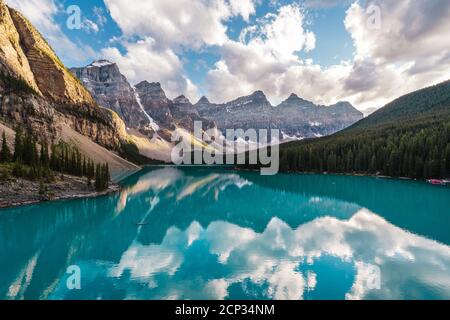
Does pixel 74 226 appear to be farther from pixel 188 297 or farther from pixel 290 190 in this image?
pixel 290 190

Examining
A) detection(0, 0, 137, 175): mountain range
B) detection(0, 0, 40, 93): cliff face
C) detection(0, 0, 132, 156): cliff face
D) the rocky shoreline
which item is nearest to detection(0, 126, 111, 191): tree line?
the rocky shoreline

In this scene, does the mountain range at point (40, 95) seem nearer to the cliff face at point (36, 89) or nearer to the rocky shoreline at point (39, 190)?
the cliff face at point (36, 89)

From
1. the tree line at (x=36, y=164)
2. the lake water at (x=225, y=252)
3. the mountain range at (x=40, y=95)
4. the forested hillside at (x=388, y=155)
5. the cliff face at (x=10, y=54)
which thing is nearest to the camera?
the lake water at (x=225, y=252)

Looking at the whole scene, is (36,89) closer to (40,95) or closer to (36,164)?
(40,95)

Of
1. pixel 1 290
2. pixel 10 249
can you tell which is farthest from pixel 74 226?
pixel 1 290

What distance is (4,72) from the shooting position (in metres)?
114

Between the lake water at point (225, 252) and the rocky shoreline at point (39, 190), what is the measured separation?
9.24 feet

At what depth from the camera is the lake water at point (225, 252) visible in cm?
1792

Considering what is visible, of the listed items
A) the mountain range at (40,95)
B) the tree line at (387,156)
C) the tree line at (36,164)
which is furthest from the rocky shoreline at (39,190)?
the tree line at (387,156)

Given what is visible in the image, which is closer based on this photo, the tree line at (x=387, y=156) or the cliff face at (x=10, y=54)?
the tree line at (x=387, y=156)

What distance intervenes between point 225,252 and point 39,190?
3843 centimetres
